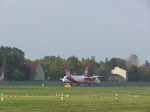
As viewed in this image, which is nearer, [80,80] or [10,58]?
[80,80]

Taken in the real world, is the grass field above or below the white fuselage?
below

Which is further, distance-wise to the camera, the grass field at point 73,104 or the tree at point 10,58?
the tree at point 10,58

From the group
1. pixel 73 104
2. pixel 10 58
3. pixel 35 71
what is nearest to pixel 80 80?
pixel 10 58

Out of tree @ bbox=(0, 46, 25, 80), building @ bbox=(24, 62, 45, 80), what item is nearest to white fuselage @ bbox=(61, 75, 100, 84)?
tree @ bbox=(0, 46, 25, 80)

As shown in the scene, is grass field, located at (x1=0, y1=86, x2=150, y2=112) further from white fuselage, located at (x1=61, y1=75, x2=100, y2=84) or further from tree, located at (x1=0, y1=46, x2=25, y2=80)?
tree, located at (x1=0, y1=46, x2=25, y2=80)

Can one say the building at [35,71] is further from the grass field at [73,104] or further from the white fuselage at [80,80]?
the grass field at [73,104]

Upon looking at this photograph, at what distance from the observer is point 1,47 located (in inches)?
7141

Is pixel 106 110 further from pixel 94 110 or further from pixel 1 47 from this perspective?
pixel 1 47

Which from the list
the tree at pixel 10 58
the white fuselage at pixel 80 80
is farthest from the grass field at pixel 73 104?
the tree at pixel 10 58

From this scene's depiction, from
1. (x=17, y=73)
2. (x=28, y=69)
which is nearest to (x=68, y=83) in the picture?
(x=17, y=73)

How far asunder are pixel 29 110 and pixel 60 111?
2283mm

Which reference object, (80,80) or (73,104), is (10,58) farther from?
(73,104)

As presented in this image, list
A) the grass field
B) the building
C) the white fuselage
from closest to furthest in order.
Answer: the grass field < the white fuselage < the building

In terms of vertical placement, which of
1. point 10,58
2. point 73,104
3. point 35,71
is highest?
point 10,58
